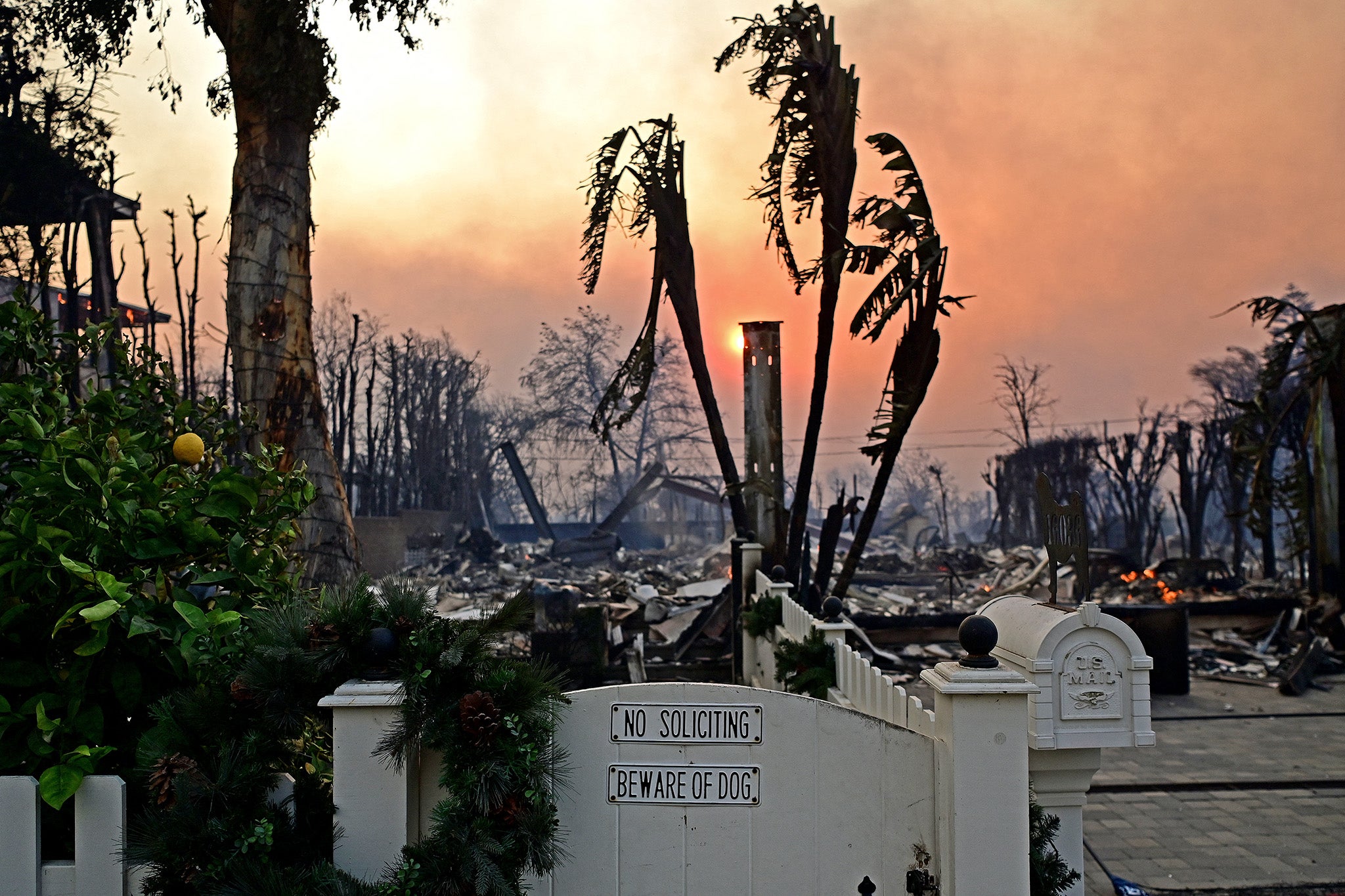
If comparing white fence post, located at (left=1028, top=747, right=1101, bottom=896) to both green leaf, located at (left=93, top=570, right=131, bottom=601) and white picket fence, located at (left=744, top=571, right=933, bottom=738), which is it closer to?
white picket fence, located at (left=744, top=571, right=933, bottom=738)

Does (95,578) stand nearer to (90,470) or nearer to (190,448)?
(90,470)

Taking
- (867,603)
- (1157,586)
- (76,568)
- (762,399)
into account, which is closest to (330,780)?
(76,568)

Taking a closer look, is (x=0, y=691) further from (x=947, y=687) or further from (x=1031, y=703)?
(x=1031, y=703)

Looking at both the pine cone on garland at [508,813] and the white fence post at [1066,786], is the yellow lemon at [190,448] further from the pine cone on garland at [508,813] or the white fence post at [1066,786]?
the white fence post at [1066,786]

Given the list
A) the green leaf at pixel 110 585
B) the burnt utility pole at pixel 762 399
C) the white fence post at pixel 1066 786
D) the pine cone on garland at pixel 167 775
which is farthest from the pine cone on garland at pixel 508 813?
the burnt utility pole at pixel 762 399

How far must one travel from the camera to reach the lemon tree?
9.10 feet

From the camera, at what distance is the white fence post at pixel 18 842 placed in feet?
8.80

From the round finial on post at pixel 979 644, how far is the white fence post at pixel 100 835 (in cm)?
251

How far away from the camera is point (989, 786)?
287cm

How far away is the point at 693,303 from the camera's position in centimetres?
837

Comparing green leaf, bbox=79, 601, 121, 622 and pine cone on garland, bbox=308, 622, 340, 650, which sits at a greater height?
green leaf, bbox=79, 601, 121, 622

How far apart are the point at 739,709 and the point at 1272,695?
10.0 meters

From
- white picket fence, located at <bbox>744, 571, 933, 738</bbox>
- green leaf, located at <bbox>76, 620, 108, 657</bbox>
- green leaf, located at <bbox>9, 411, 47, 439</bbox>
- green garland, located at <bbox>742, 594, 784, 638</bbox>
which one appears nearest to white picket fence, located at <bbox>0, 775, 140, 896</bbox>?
green leaf, located at <bbox>76, 620, 108, 657</bbox>

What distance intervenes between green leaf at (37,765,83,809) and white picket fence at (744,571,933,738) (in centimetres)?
243
